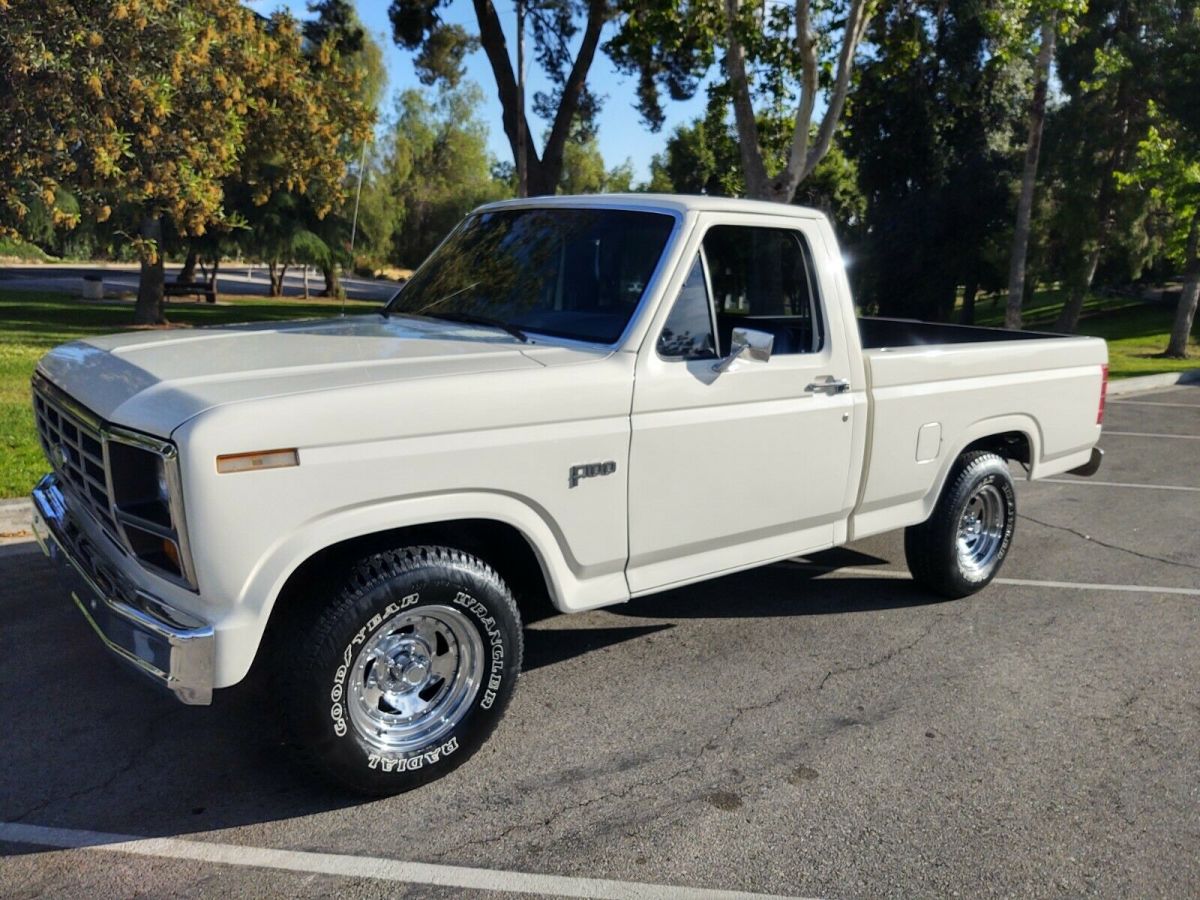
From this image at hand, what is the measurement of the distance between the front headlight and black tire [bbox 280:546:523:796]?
454mm

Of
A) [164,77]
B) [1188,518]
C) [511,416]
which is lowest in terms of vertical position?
[1188,518]

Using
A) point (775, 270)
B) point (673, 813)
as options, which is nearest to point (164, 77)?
point (775, 270)

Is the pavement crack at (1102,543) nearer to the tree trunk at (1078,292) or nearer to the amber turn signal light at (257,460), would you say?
the amber turn signal light at (257,460)

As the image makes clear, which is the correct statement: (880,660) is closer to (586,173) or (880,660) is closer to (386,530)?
(386,530)

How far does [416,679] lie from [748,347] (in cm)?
181

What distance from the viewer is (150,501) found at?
11.3ft

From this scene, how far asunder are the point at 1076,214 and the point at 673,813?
28061mm

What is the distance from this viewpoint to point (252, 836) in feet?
11.3

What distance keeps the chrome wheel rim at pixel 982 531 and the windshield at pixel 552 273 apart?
2.63m

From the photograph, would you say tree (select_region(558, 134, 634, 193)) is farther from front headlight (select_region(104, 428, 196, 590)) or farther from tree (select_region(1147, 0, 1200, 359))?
front headlight (select_region(104, 428, 196, 590))

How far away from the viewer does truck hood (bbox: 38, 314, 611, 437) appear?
10.7ft

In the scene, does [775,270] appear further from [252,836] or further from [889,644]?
[252,836]

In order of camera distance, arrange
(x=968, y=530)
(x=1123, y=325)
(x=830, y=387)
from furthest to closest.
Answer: (x=1123, y=325)
(x=968, y=530)
(x=830, y=387)

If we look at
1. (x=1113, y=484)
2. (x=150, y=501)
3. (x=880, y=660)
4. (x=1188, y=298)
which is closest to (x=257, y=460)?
(x=150, y=501)
